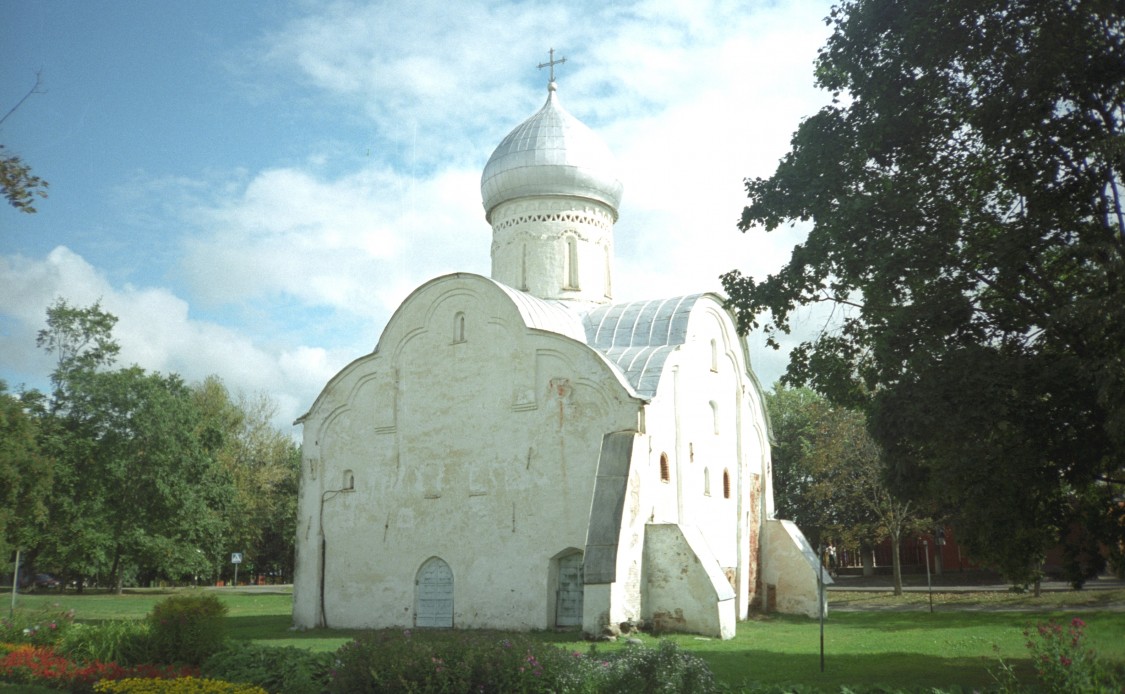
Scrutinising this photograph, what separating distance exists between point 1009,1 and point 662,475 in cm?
1064

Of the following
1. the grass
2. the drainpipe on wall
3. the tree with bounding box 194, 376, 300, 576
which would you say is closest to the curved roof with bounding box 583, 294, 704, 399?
the grass

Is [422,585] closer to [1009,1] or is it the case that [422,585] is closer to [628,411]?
[628,411]

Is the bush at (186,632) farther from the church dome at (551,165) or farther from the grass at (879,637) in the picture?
the church dome at (551,165)

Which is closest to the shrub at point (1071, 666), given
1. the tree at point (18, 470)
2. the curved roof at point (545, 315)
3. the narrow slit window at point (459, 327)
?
the curved roof at point (545, 315)

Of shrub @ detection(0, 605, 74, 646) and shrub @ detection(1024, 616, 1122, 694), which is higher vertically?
shrub @ detection(1024, 616, 1122, 694)

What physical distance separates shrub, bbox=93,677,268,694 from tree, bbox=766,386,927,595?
731 inches

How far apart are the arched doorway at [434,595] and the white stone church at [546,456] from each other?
0.03 m

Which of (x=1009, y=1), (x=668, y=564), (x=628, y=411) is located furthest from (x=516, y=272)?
(x=1009, y=1)

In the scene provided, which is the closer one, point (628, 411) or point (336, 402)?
point (628, 411)

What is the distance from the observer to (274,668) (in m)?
10.5

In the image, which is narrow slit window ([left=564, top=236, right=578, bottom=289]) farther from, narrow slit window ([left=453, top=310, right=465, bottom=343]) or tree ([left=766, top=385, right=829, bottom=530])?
tree ([left=766, top=385, right=829, bottom=530])

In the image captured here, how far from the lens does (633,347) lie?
66.2 feet

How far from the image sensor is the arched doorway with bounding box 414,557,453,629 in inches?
736

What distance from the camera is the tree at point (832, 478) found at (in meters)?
29.2
